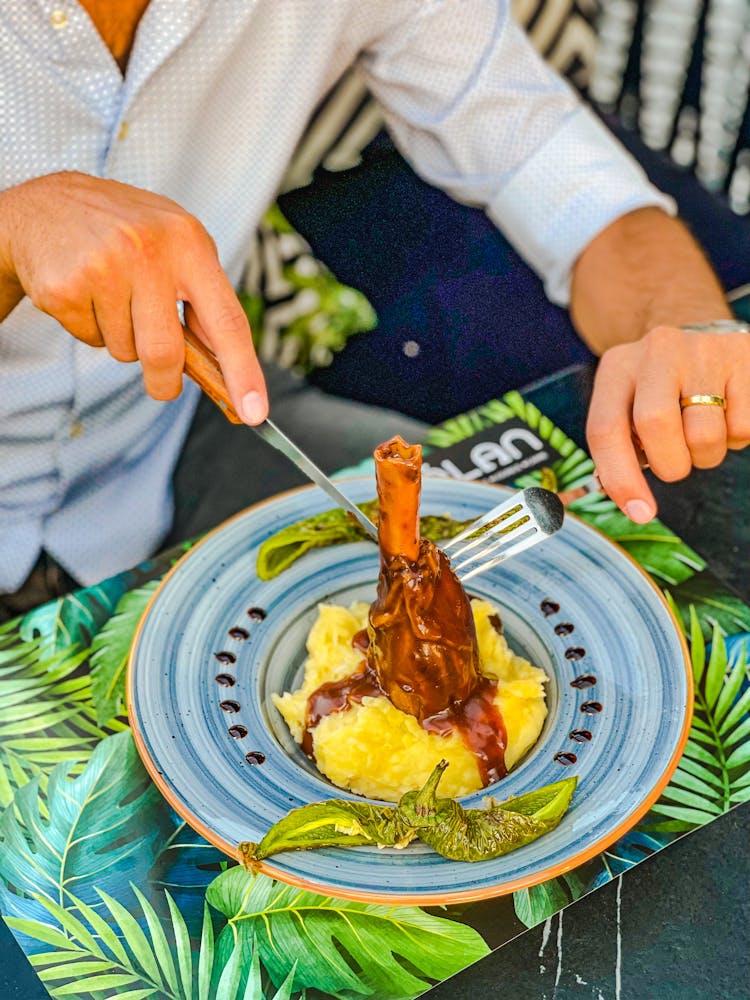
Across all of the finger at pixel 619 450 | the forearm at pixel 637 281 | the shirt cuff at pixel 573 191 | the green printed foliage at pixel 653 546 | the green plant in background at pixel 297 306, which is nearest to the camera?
the finger at pixel 619 450

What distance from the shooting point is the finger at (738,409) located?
142 centimetres

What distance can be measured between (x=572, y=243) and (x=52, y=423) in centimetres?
108

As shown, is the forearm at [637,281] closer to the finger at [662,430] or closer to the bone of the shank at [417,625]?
the finger at [662,430]

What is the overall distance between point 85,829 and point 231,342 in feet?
1.98

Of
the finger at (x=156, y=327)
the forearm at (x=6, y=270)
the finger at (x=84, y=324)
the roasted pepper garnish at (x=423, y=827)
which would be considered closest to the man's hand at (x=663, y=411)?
the roasted pepper garnish at (x=423, y=827)

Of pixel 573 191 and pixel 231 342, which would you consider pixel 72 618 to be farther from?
pixel 573 191

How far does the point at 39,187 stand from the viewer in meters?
1.40

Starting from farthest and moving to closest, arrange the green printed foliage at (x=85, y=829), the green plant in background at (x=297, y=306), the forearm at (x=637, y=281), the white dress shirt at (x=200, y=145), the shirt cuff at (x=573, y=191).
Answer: the green plant in background at (x=297, y=306) < the shirt cuff at (x=573, y=191) < the forearm at (x=637, y=281) < the white dress shirt at (x=200, y=145) < the green printed foliage at (x=85, y=829)

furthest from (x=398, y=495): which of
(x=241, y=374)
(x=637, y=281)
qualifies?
(x=637, y=281)

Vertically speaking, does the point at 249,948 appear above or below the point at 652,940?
above

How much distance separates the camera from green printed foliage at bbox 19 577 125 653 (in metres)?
1.40

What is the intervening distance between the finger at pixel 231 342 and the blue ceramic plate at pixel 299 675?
28 centimetres

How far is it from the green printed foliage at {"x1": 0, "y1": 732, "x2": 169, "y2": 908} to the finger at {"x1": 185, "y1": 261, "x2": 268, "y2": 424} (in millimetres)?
453

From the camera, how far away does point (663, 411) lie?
1.37 metres
